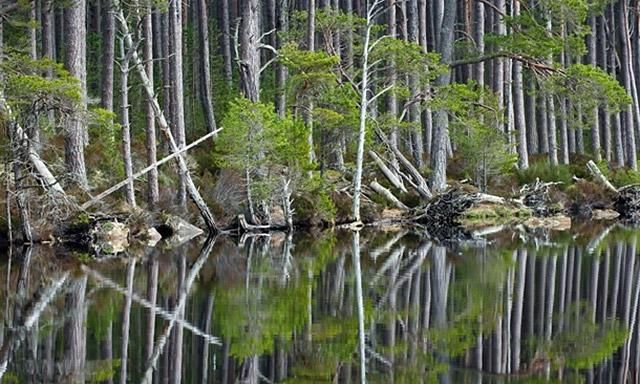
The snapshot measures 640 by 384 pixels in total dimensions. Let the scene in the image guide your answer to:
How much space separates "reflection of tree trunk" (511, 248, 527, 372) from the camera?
9.20 meters

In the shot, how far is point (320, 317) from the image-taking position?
11.5 meters

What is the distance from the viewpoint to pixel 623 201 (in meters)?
37.2

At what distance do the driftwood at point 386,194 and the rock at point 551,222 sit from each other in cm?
363

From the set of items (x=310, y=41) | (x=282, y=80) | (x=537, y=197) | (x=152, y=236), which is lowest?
(x=152, y=236)

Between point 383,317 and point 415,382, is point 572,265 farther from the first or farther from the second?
point 415,382

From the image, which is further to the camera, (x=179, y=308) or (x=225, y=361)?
(x=179, y=308)

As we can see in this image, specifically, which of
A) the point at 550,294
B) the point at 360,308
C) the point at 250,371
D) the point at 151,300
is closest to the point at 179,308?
the point at 151,300

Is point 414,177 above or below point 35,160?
below

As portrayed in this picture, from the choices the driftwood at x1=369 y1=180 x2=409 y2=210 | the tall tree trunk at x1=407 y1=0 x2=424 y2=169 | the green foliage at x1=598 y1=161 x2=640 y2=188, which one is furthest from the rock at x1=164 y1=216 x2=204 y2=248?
the green foliage at x1=598 y1=161 x2=640 y2=188

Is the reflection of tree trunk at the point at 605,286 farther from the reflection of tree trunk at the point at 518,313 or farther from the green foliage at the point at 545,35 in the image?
the green foliage at the point at 545,35

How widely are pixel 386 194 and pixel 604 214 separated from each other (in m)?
9.09

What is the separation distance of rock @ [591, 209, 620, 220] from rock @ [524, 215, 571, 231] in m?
2.25

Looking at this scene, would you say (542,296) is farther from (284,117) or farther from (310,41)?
(310,41)

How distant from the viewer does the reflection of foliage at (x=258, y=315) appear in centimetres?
978
